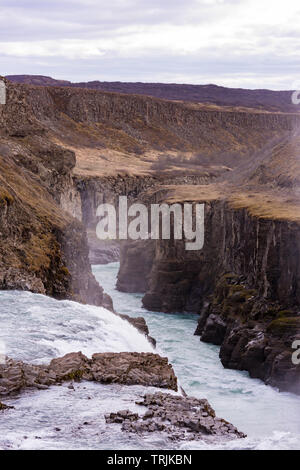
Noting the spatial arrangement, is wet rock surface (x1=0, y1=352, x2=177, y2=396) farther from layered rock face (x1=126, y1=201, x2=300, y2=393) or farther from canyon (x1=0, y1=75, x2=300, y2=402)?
layered rock face (x1=126, y1=201, x2=300, y2=393)

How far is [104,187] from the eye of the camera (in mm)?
93188

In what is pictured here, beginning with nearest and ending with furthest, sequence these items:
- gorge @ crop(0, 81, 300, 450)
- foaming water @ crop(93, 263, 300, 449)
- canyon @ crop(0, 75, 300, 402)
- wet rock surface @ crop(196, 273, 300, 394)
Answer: foaming water @ crop(93, 263, 300, 449) → gorge @ crop(0, 81, 300, 450) → canyon @ crop(0, 75, 300, 402) → wet rock surface @ crop(196, 273, 300, 394)

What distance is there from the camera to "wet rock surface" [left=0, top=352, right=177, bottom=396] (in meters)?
17.9

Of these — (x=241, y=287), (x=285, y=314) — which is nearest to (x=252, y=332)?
(x=285, y=314)

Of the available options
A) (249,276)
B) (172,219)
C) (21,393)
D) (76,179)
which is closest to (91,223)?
(76,179)

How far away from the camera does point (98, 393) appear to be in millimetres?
17750

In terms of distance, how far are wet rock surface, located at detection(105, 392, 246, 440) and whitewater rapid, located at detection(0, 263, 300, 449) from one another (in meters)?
0.30

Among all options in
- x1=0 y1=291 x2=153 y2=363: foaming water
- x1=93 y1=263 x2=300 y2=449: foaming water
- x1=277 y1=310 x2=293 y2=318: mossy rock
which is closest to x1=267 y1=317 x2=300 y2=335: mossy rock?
x1=277 y1=310 x2=293 y2=318: mossy rock

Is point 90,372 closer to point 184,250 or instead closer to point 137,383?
point 137,383

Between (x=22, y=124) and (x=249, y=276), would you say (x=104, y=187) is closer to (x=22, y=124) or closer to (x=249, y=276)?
(x=22, y=124)

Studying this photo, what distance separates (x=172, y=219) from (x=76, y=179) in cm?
3555

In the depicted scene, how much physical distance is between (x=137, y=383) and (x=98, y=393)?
1.36 m

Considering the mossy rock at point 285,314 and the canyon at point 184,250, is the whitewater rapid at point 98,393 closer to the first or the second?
the canyon at point 184,250

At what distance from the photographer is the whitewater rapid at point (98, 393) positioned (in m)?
14.8
